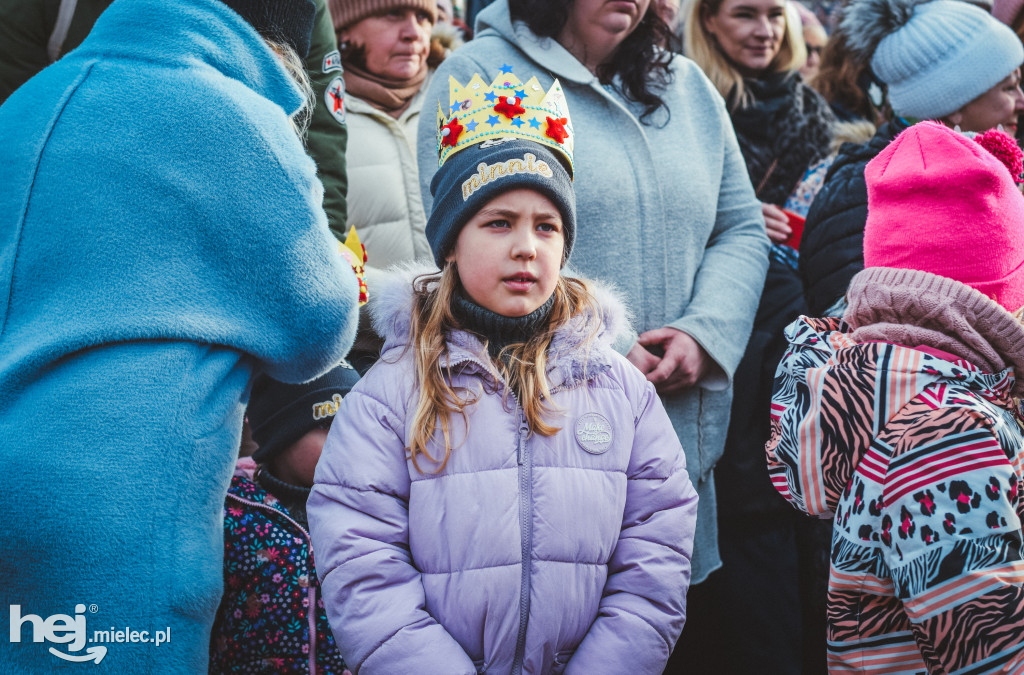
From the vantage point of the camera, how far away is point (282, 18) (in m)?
2.10

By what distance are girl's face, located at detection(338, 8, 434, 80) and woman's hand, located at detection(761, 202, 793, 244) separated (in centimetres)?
159

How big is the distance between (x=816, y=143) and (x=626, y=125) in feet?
4.84

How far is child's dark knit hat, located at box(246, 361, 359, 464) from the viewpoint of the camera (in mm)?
2236

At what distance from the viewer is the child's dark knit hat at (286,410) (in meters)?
2.24

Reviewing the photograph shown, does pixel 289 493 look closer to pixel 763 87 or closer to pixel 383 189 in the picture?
pixel 383 189

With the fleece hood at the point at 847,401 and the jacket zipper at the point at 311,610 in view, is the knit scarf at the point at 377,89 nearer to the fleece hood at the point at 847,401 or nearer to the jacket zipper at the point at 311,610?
the jacket zipper at the point at 311,610

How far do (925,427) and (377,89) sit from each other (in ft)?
8.01

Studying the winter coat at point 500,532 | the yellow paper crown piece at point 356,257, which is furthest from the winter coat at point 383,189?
the winter coat at point 500,532

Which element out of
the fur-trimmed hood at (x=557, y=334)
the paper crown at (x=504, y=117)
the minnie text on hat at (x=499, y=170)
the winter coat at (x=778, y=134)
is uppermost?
the paper crown at (x=504, y=117)

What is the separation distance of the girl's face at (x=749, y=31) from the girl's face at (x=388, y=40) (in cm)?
144

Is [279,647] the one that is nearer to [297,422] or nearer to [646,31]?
[297,422]

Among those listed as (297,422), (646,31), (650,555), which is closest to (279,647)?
(297,422)

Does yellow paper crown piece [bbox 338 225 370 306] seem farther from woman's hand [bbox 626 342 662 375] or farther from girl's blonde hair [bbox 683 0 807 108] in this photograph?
girl's blonde hair [bbox 683 0 807 108]

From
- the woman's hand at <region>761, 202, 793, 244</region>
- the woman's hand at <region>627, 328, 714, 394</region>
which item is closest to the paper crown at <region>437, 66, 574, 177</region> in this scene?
the woman's hand at <region>627, 328, 714, 394</region>
